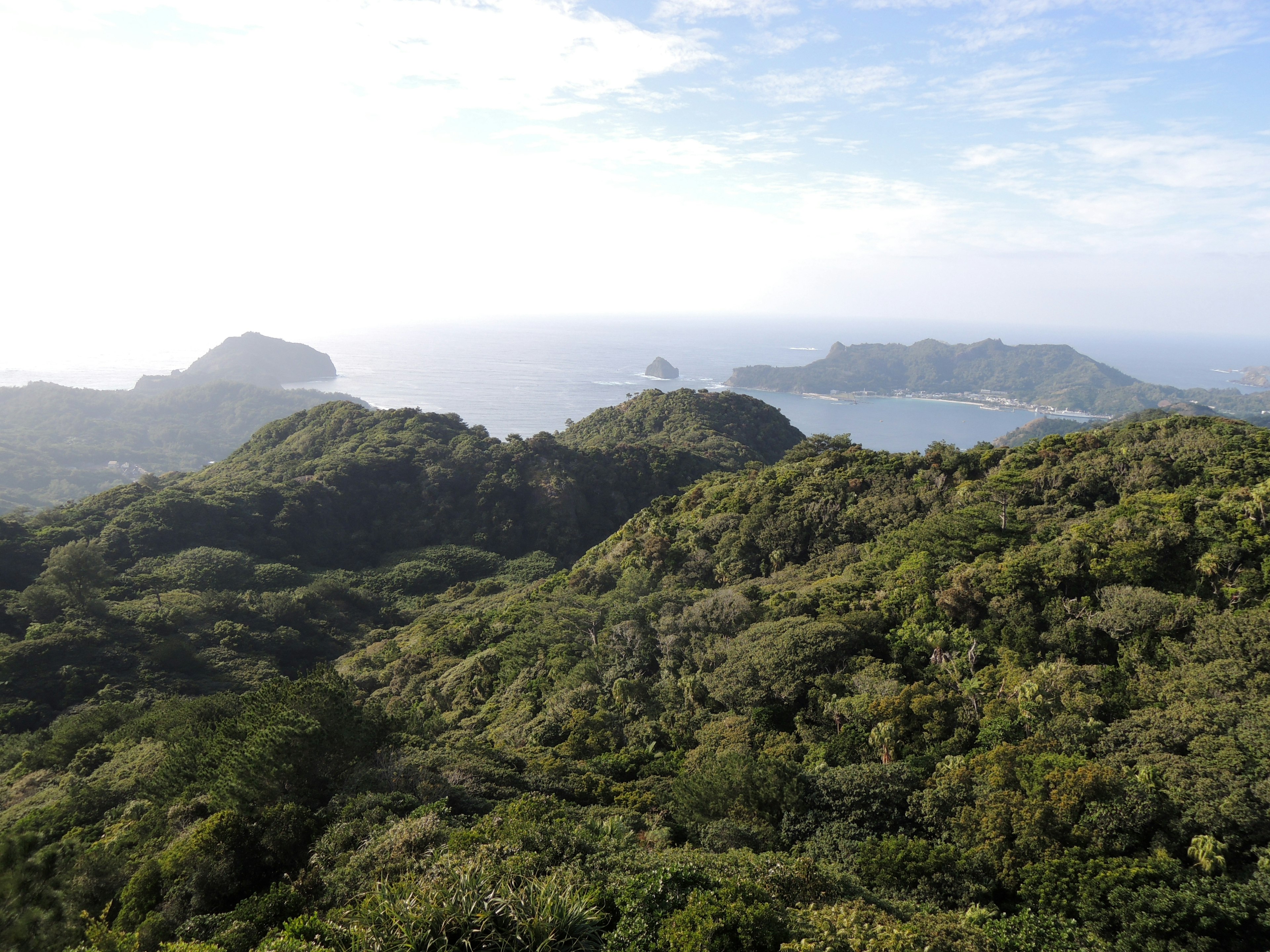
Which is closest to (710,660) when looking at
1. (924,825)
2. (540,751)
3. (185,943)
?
(540,751)

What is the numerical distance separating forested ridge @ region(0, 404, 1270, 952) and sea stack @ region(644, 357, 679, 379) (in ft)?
455

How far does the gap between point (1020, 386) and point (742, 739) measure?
20886cm

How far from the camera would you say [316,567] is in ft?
168

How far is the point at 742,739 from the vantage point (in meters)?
16.3

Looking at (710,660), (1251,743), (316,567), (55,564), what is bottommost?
(316,567)

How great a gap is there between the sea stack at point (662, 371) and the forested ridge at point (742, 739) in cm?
13866

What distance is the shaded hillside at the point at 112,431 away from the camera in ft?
376

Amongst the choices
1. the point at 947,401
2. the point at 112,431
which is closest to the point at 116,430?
the point at 112,431

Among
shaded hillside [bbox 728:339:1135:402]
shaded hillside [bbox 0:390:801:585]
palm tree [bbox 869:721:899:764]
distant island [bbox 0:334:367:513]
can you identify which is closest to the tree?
shaded hillside [bbox 0:390:801:585]

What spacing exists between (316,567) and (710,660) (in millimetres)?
43014

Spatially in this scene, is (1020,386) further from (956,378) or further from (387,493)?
(387,493)

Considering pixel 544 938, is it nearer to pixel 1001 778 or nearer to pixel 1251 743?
pixel 1001 778

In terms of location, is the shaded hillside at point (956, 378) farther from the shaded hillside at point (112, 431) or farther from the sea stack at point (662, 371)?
the shaded hillside at point (112, 431)

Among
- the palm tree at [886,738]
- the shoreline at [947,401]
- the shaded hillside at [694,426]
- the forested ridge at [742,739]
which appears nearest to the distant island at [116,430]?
the shaded hillside at [694,426]
